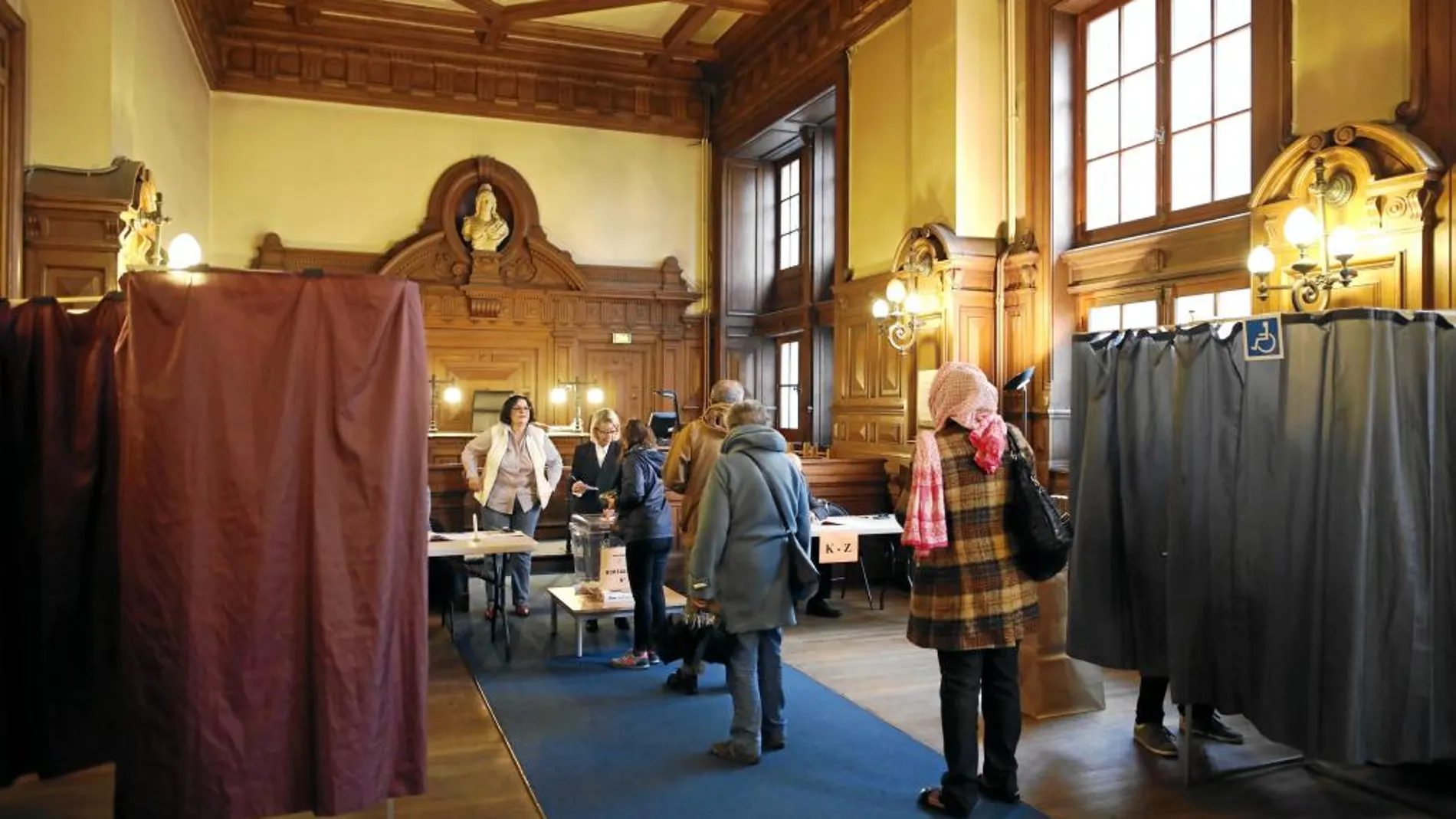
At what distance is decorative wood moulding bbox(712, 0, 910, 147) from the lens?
9.05 meters

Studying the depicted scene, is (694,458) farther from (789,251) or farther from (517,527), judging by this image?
(789,251)

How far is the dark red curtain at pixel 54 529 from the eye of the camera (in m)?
3.05

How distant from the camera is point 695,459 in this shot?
4754mm

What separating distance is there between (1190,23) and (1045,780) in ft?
16.4

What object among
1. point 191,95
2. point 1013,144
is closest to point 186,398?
point 1013,144

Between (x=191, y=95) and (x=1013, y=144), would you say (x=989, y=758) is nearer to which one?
(x=1013, y=144)

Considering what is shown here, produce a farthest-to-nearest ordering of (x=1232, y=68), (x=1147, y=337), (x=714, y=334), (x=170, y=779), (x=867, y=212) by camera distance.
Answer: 1. (x=714, y=334)
2. (x=867, y=212)
3. (x=1232, y=68)
4. (x=1147, y=337)
5. (x=170, y=779)

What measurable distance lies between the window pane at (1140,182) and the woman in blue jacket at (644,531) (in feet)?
12.7

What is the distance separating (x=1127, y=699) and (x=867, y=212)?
542cm

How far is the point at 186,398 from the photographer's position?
94.9 inches

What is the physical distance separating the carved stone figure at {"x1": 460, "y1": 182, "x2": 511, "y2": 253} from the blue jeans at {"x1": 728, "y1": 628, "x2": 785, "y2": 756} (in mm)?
8320

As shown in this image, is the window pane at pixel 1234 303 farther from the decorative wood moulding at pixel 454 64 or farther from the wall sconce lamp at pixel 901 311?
the decorative wood moulding at pixel 454 64

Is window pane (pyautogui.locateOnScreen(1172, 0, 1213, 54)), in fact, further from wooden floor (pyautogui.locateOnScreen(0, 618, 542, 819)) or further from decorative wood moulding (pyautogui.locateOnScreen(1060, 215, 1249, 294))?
wooden floor (pyautogui.locateOnScreen(0, 618, 542, 819))

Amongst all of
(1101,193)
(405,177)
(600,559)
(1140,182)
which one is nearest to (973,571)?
(600,559)
